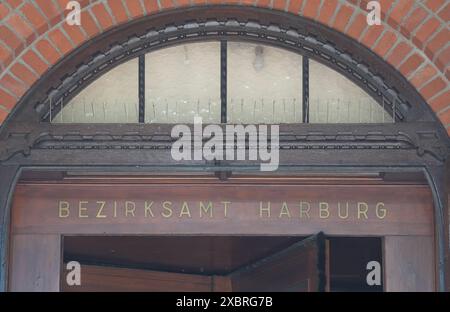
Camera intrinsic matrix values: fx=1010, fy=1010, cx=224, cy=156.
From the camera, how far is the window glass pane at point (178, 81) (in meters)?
5.43

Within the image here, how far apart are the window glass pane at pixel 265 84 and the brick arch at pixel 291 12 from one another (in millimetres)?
325

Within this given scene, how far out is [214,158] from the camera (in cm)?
525

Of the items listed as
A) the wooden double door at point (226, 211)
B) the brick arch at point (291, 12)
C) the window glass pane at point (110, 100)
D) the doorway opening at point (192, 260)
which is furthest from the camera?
the doorway opening at point (192, 260)

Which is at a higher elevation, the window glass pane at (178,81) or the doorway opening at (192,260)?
the window glass pane at (178,81)

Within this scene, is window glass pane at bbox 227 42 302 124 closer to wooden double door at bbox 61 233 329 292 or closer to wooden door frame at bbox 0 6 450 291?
wooden door frame at bbox 0 6 450 291

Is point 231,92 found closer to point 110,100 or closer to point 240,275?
point 110,100

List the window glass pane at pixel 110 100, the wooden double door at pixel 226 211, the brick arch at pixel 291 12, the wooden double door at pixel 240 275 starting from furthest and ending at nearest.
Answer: the wooden double door at pixel 240 275 → the wooden double door at pixel 226 211 → the window glass pane at pixel 110 100 → the brick arch at pixel 291 12

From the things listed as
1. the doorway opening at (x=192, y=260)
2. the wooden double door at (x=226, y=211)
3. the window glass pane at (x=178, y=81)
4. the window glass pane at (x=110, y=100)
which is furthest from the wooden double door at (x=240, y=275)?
the window glass pane at (x=110, y=100)

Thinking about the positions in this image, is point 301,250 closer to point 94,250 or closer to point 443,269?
point 443,269

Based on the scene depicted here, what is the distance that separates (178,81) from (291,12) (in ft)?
2.41

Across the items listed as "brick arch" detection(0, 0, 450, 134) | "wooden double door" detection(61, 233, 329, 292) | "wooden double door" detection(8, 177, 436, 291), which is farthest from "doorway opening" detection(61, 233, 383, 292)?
"brick arch" detection(0, 0, 450, 134)

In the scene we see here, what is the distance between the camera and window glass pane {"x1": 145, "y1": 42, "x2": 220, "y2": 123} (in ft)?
17.8

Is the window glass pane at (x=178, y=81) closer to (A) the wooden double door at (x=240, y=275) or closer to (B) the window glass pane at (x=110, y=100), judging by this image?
(B) the window glass pane at (x=110, y=100)

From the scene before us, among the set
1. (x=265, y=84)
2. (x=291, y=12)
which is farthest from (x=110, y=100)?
(x=291, y=12)
